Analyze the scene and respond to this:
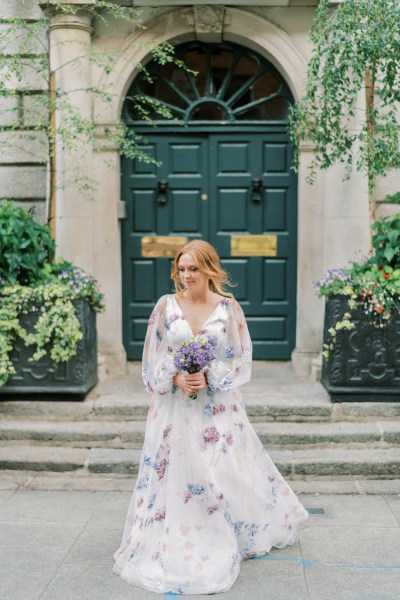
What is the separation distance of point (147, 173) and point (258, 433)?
3520 mm

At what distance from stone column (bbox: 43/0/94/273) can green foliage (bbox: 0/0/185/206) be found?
2 cm

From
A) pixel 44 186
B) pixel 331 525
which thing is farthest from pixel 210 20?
pixel 331 525

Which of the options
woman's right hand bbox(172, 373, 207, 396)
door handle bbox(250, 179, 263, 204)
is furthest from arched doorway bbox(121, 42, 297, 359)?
woman's right hand bbox(172, 373, 207, 396)

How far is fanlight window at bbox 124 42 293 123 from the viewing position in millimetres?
9469

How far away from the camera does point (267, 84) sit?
9539 millimetres

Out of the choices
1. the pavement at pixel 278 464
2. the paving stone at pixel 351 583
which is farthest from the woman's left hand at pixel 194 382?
the paving stone at pixel 351 583

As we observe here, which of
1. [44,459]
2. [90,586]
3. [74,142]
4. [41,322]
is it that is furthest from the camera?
[74,142]

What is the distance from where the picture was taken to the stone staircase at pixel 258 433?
706cm

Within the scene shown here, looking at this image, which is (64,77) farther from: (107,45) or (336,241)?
(336,241)

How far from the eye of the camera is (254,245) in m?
9.55

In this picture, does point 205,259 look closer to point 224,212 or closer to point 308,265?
point 308,265

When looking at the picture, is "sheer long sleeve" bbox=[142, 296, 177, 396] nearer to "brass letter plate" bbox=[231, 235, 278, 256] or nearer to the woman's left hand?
the woman's left hand

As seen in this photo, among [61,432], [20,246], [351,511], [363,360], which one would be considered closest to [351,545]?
[351,511]

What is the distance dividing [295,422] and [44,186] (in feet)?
12.6
